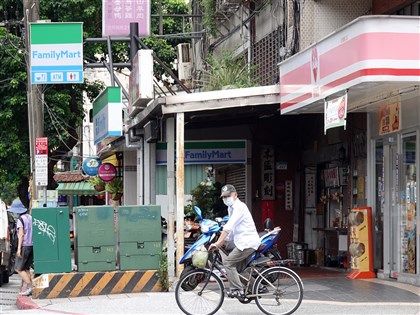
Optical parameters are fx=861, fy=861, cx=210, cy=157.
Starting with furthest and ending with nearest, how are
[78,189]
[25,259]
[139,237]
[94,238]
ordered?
[78,189], [25,259], [139,237], [94,238]

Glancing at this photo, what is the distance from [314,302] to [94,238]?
4.35 m

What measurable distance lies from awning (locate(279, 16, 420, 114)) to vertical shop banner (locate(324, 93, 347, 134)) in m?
0.12

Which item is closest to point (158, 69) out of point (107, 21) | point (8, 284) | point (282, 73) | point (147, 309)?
point (107, 21)

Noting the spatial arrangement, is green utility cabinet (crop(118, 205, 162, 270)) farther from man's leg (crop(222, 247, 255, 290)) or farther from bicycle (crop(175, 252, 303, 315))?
man's leg (crop(222, 247, 255, 290))

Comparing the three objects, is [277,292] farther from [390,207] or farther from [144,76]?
[144,76]

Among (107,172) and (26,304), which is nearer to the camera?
(26,304)

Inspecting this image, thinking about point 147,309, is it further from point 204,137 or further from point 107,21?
point 107,21

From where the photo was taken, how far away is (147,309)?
12961 mm

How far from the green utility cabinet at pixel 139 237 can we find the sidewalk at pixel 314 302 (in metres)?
0.65

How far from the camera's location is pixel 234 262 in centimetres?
1173

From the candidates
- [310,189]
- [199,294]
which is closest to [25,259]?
[199,294]

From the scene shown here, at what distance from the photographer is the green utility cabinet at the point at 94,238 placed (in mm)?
15078

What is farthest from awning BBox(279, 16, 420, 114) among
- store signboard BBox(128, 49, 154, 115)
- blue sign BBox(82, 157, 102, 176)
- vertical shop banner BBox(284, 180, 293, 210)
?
blue sign BBox(82, 157, 102, 176)

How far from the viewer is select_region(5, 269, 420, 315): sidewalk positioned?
40.4 feet
